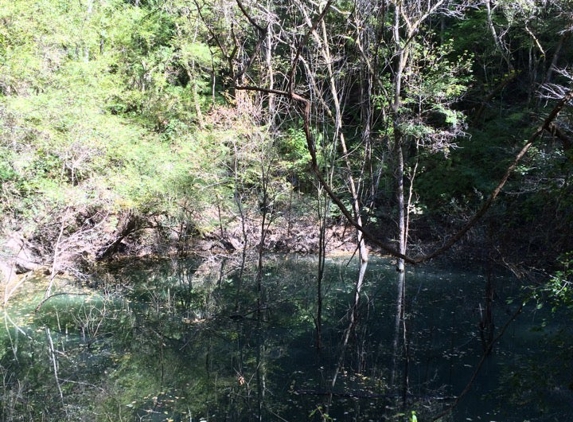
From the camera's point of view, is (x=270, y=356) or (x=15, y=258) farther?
(x=15, y=258)

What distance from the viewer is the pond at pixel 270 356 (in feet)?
23.1

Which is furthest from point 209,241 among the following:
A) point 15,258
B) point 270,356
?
point 270,356

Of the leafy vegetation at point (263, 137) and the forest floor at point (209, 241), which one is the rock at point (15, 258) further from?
the forest floor at point (209, 241)

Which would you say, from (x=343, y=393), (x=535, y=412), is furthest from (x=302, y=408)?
(x=535, y=412)

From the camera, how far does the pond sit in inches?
277

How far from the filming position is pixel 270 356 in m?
9.23

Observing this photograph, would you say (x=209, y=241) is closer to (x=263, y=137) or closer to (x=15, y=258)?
(x=263, y=137)

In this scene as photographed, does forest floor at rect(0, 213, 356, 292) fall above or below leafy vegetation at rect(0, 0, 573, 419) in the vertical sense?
below

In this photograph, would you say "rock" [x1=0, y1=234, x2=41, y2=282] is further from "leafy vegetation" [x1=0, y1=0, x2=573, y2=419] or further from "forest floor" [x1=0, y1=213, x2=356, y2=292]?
"forest floor" [x1=0, y1=213, x2=356, y2=292]

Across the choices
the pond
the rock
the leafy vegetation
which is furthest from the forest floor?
the pond

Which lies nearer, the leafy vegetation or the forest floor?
the leafy vegetation

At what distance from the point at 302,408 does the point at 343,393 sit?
0.61 metres

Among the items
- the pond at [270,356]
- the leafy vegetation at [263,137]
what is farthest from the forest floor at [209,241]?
the pond at [270,356]

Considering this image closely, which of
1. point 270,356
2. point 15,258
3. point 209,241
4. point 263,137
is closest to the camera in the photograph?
point 270,356
